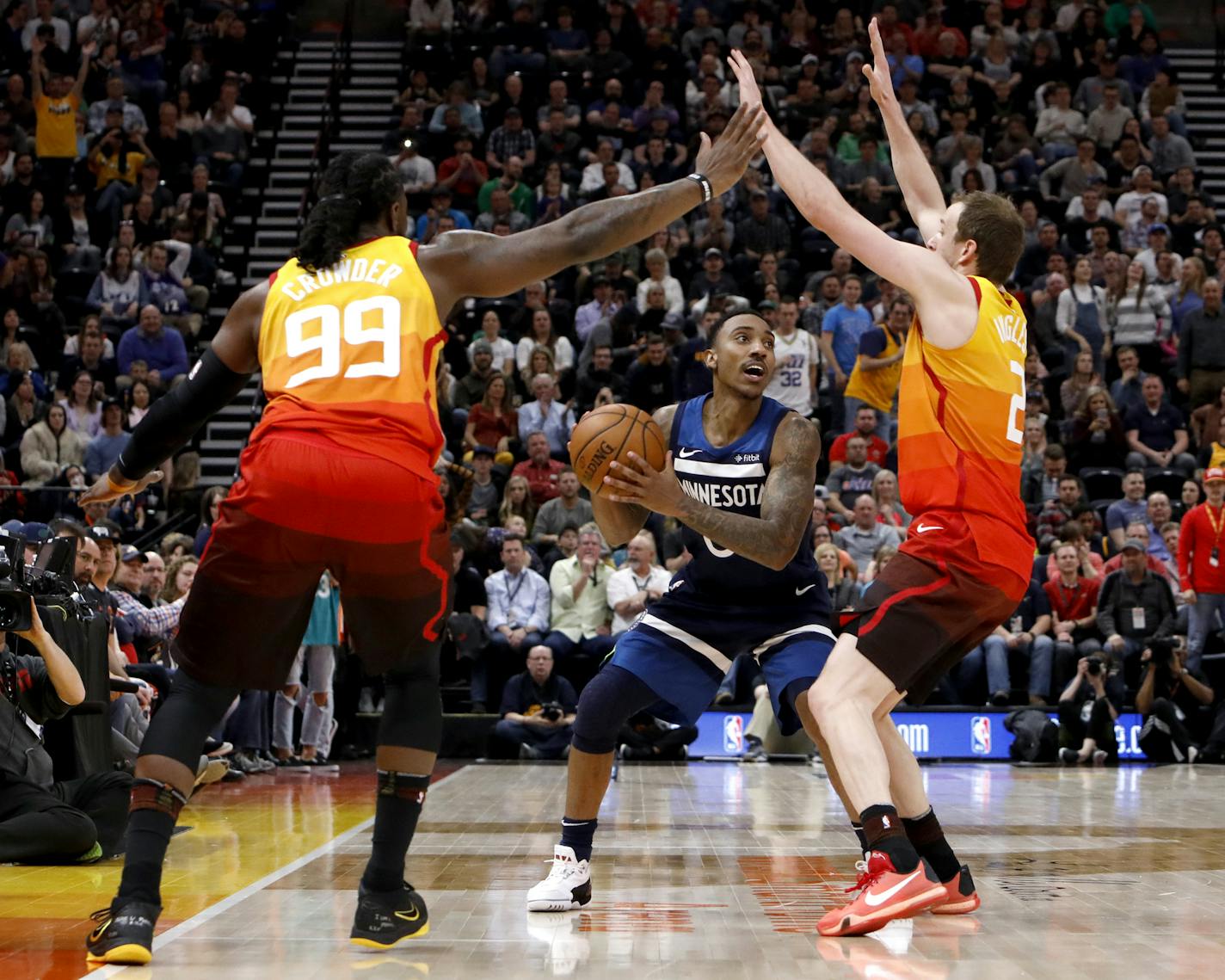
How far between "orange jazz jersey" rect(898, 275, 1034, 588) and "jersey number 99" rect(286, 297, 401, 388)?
1657mm

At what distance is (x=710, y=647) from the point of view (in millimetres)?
5258

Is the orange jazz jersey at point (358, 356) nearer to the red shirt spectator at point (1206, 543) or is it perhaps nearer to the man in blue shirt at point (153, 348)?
the red shirt spectator at point (1206, 543)

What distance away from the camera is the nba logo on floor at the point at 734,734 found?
40.5 ft

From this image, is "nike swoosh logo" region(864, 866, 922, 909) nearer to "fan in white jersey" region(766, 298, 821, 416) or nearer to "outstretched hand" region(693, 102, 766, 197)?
"outstretched hand" region(693, 102, 766, 197)

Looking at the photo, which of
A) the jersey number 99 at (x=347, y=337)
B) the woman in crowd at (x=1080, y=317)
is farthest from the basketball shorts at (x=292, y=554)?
the woman in crowd at (x=1080, y=317)

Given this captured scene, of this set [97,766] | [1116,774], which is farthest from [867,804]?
[1116,774]

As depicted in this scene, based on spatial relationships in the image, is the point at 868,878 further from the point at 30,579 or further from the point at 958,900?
the point at 30,579

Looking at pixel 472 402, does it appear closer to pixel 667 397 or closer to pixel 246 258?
pixel 667 397

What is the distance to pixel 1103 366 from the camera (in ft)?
52.7

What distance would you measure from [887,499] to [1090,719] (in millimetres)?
2690

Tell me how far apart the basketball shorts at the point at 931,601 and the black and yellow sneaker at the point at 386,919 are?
5.07 ft

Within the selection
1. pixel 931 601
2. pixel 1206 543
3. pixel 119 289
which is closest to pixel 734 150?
pixel 931 601

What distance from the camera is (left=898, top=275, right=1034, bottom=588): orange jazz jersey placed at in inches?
186

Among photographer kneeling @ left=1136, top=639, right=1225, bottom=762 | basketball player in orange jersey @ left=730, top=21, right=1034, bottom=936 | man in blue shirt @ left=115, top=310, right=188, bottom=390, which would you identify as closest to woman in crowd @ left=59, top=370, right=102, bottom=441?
man in blue shirt @ left=115, top=310, right=188, bottom=390
